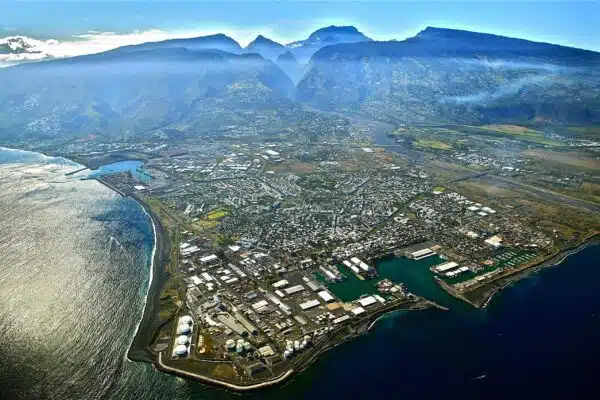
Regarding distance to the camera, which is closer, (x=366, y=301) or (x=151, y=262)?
(x=366, y=301)

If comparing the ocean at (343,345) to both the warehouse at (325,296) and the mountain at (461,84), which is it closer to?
the warehouse at (325,296)

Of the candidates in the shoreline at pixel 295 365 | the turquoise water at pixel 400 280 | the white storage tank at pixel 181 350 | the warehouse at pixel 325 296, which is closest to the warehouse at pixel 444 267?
the turquoise water at pixel 400 280

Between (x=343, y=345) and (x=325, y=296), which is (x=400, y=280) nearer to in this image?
(x=325, y=296)

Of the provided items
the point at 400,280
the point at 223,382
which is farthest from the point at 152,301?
the point at 400,280

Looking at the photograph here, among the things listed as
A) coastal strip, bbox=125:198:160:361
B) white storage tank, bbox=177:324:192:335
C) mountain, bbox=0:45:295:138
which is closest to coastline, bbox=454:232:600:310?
white storage tank, bbox=177:324:192:335

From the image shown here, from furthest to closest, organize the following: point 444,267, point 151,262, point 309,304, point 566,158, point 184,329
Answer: point 566,158, point 151,262, point 444,267, point 309,304, point 184,329

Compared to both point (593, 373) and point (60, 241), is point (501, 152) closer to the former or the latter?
point (593, 373)

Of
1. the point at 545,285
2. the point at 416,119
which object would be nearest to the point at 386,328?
the point at 545,285
